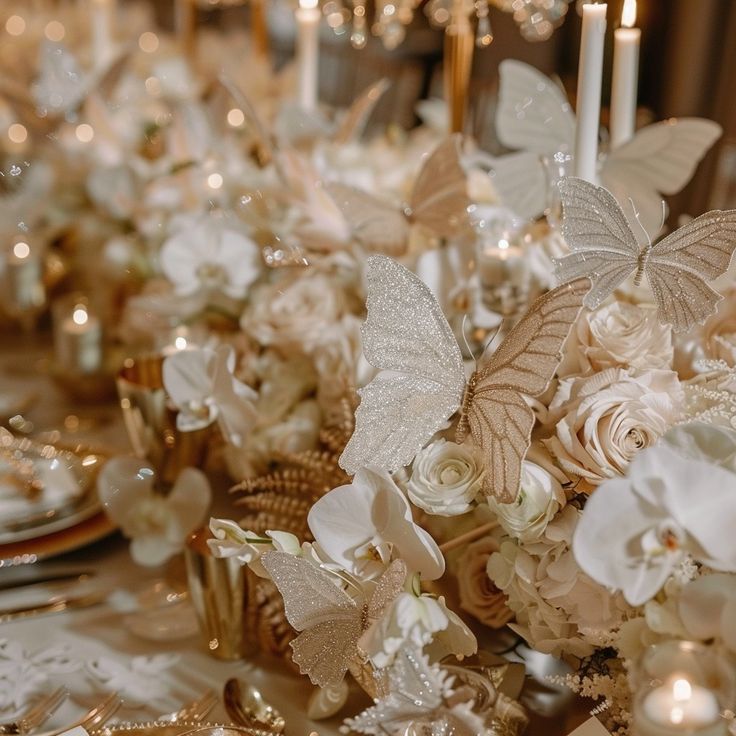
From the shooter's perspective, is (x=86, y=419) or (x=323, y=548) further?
(x=86, y=419)

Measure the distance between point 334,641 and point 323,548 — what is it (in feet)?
0.23

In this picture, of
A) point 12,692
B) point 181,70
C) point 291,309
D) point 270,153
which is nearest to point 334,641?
point 12,692

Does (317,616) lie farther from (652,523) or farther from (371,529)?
(652,523)

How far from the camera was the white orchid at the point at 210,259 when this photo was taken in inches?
43.8

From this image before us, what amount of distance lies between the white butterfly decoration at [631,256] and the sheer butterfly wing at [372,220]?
343 mm

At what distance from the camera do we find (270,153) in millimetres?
1142

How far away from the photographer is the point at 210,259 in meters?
1.12

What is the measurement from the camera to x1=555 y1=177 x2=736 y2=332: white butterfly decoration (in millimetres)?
650

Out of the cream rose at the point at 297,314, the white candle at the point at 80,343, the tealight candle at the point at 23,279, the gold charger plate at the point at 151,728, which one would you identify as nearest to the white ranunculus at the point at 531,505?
the gold charger plate at the point at 151,728

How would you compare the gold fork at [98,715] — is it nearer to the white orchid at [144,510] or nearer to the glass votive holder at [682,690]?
the white orchid at [144,510]

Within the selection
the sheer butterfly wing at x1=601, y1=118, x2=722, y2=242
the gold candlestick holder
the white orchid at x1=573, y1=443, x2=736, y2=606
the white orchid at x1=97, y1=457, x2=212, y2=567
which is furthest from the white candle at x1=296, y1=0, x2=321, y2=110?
the white orchid at x1=573, y1=443, x2=736, y2=606

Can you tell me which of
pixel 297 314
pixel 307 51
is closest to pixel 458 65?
pixel 307 51

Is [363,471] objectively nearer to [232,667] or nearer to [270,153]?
[232,667]

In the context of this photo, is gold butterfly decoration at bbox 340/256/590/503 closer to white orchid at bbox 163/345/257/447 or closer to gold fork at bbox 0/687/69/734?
white orchid at bbox 163/345/257/447
